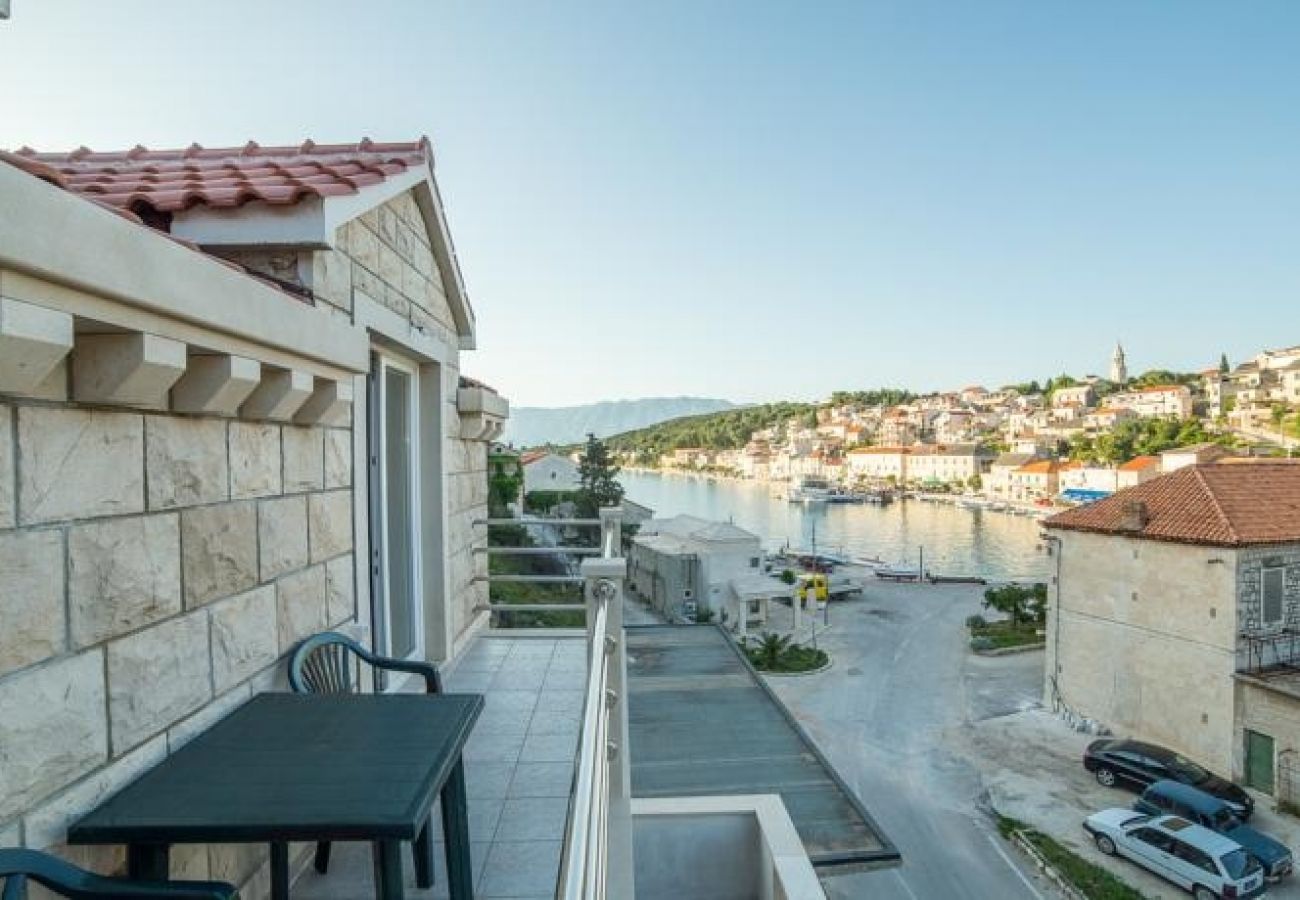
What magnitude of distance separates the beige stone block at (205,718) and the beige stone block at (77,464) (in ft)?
2.10

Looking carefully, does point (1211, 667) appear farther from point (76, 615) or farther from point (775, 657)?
point (76, 615)

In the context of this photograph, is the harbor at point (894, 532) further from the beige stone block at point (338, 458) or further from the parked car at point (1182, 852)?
the beige stone block at point (338, 458)

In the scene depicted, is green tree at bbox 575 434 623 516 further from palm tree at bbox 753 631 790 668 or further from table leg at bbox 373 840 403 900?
table leg at bbox 373 840 403 900

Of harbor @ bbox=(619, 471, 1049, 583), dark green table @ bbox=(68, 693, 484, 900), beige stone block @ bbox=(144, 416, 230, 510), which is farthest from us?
harbor @ bbox=(619, 471, 1049, 583)

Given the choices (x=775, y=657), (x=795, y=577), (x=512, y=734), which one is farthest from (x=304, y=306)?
(x=795, y=577)

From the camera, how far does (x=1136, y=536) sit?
16.1 meters

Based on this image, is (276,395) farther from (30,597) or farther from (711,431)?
(711,431)

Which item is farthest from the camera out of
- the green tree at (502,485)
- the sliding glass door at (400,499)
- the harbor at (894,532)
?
the harbor at (894,532)

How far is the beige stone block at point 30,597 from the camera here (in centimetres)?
144

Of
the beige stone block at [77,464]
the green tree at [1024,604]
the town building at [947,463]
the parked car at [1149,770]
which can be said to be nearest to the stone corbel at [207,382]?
the beige stone block at [77,464]

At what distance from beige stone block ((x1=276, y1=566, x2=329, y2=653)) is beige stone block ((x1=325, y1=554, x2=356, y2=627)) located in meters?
0.05

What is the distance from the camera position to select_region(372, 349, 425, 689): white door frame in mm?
4246

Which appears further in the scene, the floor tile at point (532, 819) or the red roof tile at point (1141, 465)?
the red roof tile at point (1141, 465)

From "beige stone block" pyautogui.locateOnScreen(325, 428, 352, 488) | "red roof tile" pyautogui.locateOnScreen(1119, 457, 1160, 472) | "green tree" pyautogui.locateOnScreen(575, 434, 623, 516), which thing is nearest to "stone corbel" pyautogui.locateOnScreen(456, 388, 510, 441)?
"beige stone block" pyautogui.locateOnScreen(325, 428, 352, 488)
